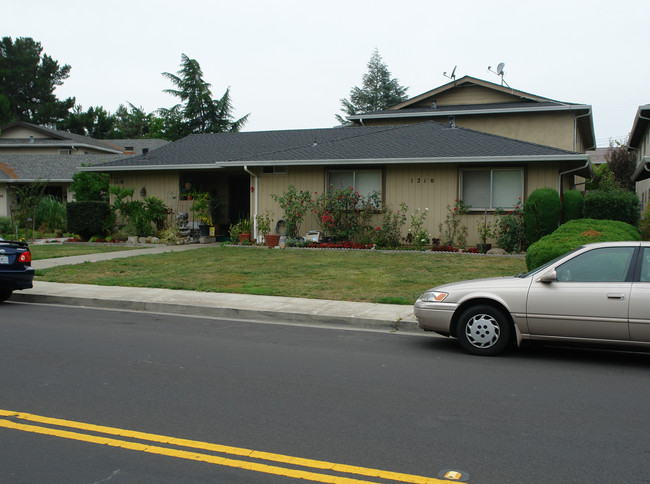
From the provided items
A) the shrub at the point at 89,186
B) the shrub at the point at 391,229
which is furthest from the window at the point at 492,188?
the shrub at the point at 89,186

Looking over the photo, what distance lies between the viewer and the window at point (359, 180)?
20000mm

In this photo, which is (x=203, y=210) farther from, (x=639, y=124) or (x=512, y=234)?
(x=639, y=124)

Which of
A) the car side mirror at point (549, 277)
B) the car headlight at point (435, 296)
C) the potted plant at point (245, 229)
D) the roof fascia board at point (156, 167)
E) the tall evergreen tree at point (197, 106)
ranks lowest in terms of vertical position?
the car headlight at point (435, 296)

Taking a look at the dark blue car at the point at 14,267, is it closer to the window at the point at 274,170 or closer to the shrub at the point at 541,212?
the window at the point at 274,170

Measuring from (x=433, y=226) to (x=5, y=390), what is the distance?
49.6ft

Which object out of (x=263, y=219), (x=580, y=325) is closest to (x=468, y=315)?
(x=580, y=325)

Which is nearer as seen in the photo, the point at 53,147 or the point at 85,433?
the point at 85,433

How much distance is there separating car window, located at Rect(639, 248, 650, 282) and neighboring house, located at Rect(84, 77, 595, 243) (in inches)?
434

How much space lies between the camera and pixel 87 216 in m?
22.3

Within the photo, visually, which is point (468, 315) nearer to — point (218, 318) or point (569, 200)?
point (218, 318)

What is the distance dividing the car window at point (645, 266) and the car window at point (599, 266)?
134 millimetres

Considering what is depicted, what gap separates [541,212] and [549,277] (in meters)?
10.2

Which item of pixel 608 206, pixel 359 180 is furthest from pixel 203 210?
pixel 608 206

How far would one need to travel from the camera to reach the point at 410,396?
5676mm
